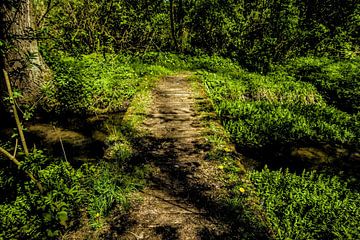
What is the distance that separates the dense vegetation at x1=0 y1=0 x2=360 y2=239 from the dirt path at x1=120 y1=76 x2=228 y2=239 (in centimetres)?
30

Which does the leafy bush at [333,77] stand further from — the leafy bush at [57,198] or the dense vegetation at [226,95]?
the leafy bush at [57,198]

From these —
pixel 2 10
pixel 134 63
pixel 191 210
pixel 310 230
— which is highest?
pixel 2 10

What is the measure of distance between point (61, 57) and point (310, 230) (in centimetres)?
794

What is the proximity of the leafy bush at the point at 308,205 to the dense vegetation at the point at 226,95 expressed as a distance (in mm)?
18

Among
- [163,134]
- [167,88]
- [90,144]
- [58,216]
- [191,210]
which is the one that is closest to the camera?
[58,216]

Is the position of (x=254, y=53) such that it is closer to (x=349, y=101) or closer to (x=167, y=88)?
(x=349, y=101)

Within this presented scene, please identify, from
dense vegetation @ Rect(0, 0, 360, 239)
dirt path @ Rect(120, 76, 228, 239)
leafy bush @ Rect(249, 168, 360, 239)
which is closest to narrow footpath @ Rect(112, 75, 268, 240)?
dirt path @ Rect(120, 76, 228, 239)

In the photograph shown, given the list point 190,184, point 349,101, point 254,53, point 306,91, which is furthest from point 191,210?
point 254,53

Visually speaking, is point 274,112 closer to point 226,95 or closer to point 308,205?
point 226,95

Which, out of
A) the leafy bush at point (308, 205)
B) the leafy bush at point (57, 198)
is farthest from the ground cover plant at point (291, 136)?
the leafy bush at point (57, 198)

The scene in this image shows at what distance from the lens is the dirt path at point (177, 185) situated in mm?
2740

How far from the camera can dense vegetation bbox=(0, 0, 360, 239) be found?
313cm

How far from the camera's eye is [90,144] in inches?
202

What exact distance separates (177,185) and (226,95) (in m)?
4.54
